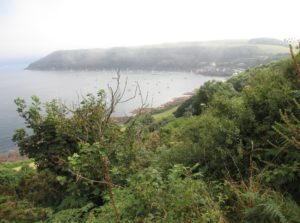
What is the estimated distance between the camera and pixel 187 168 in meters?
6.57

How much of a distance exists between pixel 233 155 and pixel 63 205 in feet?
13.7

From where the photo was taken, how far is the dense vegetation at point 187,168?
4387 millimetres

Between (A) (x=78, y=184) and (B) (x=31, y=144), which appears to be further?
(B) (x=31, y=144)

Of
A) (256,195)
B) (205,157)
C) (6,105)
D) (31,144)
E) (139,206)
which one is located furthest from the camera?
(6,105)

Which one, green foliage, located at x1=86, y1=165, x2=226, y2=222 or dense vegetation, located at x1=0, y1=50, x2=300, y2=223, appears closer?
green foliage, located at x1=86, y1=165, x2=226, y2=222

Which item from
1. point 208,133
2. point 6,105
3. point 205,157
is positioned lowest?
point 6,105

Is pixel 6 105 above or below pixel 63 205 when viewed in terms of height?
below

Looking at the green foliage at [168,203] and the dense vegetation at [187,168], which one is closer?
the green foliage at [168,203]

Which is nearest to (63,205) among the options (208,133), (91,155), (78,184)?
(78,184)

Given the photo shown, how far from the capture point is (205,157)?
6793 mm

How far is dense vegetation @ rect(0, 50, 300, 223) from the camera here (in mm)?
4387

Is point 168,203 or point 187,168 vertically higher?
point 168,203

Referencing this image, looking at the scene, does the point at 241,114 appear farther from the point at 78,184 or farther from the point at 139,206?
the point at 78,184

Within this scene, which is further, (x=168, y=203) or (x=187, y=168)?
(x=187, y=168)
